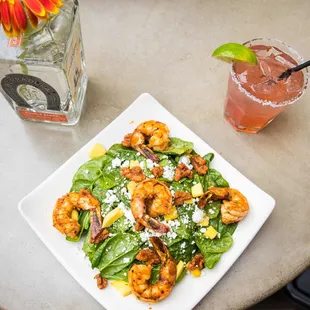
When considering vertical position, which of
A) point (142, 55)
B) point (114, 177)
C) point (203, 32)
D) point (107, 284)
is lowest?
point (107, 284)

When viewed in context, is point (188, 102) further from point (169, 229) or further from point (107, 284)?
point (107, 284)

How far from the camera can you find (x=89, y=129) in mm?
1193

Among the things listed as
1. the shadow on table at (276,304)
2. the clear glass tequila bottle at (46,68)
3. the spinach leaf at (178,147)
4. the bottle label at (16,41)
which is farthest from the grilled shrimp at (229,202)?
the shadow on table at (276,304)

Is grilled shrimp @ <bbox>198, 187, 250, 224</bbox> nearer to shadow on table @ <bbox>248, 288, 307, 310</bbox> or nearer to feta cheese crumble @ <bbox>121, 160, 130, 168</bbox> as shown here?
feta cheese crumble @ <bbox>121, 160, 130, 168</bbox>

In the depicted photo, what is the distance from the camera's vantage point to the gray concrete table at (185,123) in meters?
1.05

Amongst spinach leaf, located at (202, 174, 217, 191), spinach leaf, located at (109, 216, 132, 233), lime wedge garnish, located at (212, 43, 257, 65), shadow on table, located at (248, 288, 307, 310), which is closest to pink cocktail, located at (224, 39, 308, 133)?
lime wedge garnish, located at (212, 43, 257, 65)

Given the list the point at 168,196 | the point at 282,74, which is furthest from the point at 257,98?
the point at 168,196

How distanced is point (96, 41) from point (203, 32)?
32 cm

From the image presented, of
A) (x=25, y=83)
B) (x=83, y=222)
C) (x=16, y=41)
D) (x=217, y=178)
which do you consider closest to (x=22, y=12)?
(x=16, y=41)

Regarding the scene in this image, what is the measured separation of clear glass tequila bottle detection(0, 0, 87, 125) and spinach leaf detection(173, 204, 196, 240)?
0.39 metres

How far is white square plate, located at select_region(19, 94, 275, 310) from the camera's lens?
3.17ft

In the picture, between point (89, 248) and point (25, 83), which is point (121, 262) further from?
point (25, 83)

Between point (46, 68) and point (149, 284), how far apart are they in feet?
1.73

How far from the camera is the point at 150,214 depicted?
99 cm
